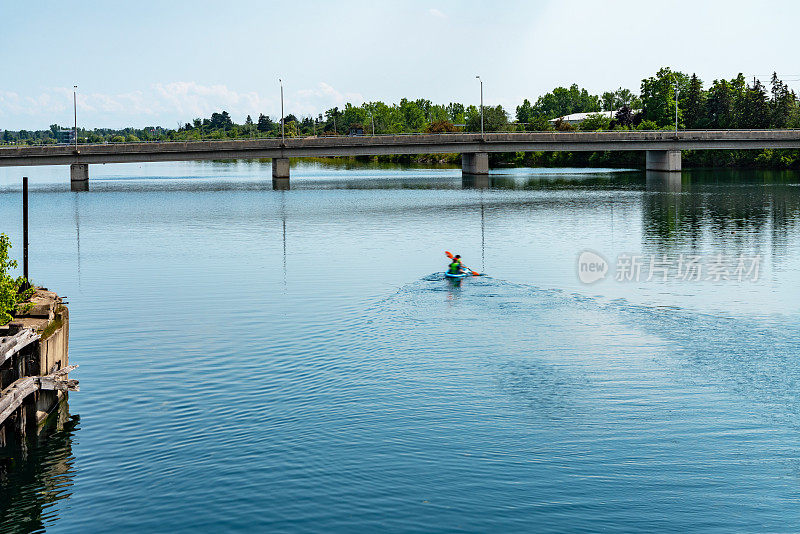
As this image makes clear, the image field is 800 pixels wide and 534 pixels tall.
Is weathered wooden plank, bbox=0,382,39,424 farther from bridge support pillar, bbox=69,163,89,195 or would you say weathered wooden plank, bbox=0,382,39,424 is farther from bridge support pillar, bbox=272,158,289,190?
bridge support pillar, bbox=69,163,89,195

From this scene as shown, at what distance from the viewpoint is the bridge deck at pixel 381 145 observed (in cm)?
11106

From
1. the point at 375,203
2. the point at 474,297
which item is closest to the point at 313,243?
the point at 474,297

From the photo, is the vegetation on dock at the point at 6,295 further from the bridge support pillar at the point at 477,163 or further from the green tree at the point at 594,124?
the green tree at the point at 594,124

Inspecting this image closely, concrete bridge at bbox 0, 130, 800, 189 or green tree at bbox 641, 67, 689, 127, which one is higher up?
green tree at bbox 641, 67, 689, 127

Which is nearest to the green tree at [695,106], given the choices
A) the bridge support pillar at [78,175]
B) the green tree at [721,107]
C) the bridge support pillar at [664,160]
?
the green tree at [721,107]

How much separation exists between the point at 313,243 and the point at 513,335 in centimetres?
2795

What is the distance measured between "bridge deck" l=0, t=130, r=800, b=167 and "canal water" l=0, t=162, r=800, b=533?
59.9 metres

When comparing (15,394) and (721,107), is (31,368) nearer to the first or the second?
(15,394)

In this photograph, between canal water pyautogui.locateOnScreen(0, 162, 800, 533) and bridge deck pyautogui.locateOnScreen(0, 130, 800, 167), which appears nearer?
canal water pyautogui.locateOnScreen(0, 162, 800, 533)

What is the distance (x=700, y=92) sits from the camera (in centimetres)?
17300

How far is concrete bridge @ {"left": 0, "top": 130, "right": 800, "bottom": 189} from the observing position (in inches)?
4380

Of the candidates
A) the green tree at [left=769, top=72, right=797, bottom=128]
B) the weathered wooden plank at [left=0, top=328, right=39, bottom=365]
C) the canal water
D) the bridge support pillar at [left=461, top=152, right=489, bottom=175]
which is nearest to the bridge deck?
the bridge support pillar at [left=461, top=152, right=489, bottom=175]

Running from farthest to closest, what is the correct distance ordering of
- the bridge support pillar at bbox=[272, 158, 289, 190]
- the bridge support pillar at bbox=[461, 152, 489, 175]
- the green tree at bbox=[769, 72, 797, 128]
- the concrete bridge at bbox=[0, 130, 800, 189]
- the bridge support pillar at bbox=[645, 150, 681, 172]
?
1. the green tree at bbox=[769, 72, 797, 128]
2. the bridge support pillar at bbox=[645, 150, 681, 172]
3. the bridge support pillar at bbox=[461, 152, 489, 175]
4. the bridge support pillar at bbox=[272, 158, 289, 190]
5. the concrete bridge at bbox=[0, 130, 800, 189]

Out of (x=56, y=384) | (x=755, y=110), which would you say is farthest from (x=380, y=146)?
(x=56, y=384)
